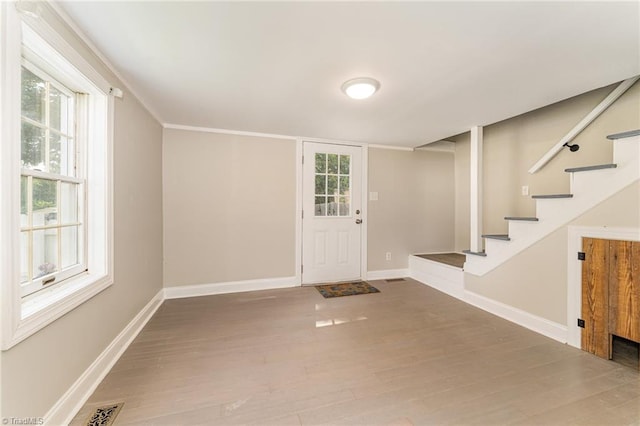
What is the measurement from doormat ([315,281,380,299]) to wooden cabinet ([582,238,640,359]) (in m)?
2.05

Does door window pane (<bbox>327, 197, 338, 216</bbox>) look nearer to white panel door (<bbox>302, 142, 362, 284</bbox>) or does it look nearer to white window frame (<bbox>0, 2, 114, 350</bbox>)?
white panel door (<bbox>302, 142, 362, 284</bbox>)

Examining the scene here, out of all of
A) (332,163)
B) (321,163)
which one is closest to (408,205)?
(332,163)

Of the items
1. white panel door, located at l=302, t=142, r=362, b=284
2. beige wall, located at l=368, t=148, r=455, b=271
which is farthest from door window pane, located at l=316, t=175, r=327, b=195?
beige wall, located at l=368, t=148, r=455, b=271

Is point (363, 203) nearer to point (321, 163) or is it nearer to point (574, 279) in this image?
point (321, 163)

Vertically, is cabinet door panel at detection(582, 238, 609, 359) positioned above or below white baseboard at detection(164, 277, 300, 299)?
above

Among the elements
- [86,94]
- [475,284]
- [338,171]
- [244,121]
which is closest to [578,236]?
[475,284]

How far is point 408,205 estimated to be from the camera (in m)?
4.28

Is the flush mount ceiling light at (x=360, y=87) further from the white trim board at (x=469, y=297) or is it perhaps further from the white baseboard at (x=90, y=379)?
the white baseboard at (x=90, y=379)

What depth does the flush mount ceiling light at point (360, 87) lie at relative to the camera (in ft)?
6.51

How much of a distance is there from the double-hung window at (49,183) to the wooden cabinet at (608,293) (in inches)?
148

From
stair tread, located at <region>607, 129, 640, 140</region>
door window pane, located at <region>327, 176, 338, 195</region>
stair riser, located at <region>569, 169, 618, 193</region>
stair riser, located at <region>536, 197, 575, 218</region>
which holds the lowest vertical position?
stair riser, located at <region>536, 197, 575, 218</region>

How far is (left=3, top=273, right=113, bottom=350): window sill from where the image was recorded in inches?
42.9

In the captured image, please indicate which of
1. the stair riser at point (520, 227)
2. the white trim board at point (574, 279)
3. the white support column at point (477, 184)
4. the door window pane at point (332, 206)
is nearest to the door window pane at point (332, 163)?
the door window pane at point (332, 206)

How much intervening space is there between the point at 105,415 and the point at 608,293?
138 inches
